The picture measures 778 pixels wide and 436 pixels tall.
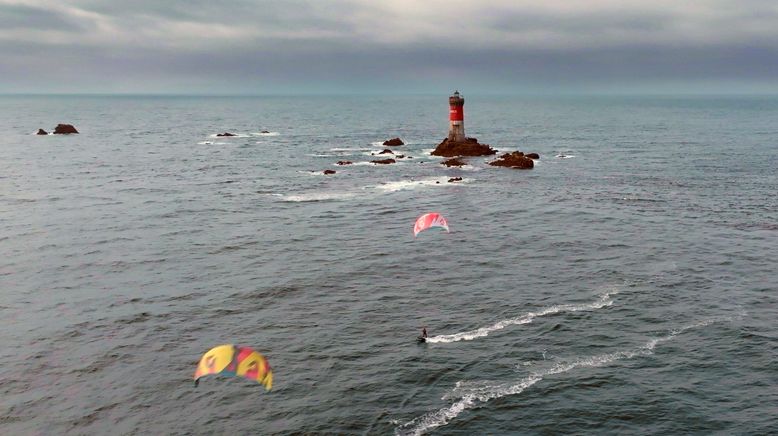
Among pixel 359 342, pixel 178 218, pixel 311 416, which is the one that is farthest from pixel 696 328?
pixel 178 218

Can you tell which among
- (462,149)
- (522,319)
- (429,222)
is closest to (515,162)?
(462,149)

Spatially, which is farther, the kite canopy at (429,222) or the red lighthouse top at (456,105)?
the red lighthouse top at (456,105)

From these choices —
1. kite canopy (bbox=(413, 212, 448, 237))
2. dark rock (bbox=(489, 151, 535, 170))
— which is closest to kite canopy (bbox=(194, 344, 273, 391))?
kite canopy (bbox=(413, 212, 448, 237))

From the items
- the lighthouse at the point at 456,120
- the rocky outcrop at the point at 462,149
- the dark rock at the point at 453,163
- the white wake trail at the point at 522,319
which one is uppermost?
the lighthouse at the point at 456,120

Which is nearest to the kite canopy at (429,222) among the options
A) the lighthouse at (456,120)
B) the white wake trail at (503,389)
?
the white wake trail at (503,389)

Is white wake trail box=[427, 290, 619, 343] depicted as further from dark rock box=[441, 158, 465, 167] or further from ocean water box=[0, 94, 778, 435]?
dark rock box=[441, 158, 465, 167]

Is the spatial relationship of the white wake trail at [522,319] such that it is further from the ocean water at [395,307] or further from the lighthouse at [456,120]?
the lighthouse at [456,120]

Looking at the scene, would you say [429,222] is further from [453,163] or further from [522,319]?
[453,163]
